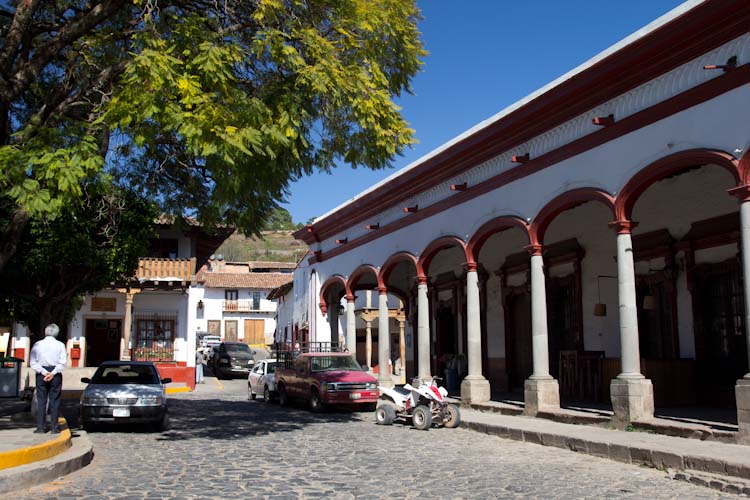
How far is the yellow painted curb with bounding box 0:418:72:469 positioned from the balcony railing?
54.8m

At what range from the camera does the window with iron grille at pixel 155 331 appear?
29531 mm

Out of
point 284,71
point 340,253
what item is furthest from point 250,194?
point 340,253

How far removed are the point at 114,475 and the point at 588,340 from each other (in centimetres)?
1186

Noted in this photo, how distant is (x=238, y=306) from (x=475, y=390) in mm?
49634

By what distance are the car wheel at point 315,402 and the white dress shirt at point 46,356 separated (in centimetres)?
788

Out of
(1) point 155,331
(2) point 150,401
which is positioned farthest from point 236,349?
(2) point 150,401

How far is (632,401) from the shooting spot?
11852mm

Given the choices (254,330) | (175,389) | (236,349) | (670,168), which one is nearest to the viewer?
(670,168)

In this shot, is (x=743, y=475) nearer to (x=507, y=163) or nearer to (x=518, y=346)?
(x=507, y=163)

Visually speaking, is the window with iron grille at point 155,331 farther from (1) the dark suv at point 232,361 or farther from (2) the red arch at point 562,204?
(2) the red arch at point 562,204

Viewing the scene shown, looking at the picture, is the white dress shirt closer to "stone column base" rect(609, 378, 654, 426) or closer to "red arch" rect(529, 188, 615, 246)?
"stone column base" rect(609, 378, 654, 426)

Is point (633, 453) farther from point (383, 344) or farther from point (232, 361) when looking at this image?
point (232, 361)

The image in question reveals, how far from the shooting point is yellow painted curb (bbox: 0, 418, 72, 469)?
816 cm

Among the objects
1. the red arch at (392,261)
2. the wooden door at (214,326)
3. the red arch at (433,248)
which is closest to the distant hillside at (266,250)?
the wooden door at (214,326)
